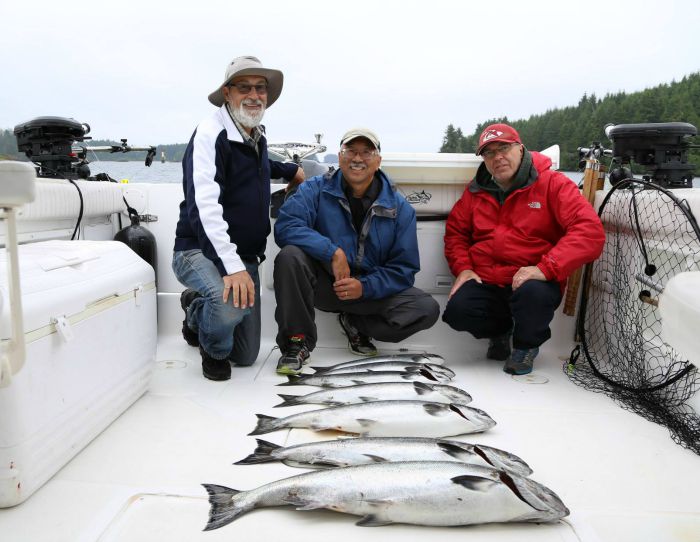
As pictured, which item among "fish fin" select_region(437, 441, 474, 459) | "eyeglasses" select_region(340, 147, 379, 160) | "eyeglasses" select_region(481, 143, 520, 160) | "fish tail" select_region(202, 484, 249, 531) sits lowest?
"fish tail" select_region(202, 484, 249, 531)

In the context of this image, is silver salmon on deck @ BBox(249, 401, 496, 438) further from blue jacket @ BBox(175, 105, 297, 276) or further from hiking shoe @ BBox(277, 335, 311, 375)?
blue jacket @ BBox(175, 105, 297, 276)

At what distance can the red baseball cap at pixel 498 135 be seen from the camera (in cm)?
361

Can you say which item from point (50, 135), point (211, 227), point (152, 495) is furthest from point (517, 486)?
point (50, 135)

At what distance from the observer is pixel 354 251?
150 inches

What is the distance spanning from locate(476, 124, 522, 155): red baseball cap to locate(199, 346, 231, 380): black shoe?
7.08ft

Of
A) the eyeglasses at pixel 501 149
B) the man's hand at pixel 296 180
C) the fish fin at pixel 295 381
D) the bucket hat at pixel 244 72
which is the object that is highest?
the bucket hat at pixel 244 72

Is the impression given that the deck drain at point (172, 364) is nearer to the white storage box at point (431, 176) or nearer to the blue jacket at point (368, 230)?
the blue jacket at point (368, 230)

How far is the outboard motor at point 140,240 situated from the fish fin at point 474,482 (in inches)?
120

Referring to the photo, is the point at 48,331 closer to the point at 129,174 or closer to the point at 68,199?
the point at 68,199

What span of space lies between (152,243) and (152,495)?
2596 mm

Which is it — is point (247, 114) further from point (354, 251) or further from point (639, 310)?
point (639, 310)

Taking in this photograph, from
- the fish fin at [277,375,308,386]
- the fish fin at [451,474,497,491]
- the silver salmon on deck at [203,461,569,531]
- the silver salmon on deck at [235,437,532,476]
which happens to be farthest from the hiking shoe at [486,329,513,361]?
the fish fin at [451,474,497,491]

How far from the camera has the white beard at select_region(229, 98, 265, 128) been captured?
3.38 m

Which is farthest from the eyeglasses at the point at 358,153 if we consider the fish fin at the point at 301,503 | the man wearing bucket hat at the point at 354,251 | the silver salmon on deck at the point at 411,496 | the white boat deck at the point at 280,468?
the fish fin at the point at 301,503
